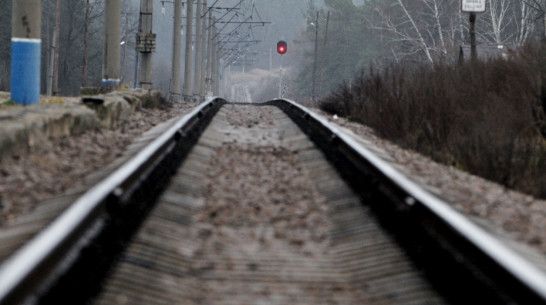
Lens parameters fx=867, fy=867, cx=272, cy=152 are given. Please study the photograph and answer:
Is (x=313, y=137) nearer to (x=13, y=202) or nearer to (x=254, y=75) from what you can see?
(x=13, y=202)

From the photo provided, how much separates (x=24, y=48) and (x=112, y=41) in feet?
31.7

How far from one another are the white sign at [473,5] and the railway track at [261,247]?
13565 millimetres

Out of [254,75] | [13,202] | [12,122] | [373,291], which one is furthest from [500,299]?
[254,75]

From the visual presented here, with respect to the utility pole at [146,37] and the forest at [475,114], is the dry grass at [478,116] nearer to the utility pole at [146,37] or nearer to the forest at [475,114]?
the forest at [475,114]

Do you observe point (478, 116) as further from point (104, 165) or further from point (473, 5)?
point (473, 5)

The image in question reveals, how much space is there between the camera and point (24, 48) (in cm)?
1168

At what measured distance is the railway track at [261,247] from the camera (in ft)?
12.6

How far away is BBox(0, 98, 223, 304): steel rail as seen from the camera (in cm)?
324

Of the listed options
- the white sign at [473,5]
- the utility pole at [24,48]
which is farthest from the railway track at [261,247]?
the white sign at [473,5]

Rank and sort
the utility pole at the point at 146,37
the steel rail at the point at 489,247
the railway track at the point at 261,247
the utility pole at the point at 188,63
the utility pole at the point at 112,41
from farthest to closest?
1. the utility pole at the point at 188,63
2. the utility pole at the point at 146,37
3. the utility pole at the point at 112,41
4. the railway track at the point at 261,247
5. the steel rail at the point at 489,247

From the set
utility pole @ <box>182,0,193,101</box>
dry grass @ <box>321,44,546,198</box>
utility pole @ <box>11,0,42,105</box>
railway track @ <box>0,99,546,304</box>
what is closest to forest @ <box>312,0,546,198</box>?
dry grass @ <box>321,44,546,198</box>

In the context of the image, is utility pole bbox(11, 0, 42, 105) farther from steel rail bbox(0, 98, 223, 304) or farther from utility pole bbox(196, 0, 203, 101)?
utility pole bbox(196, 0, 203, 101)

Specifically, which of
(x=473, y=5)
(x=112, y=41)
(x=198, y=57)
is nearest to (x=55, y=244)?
(x=473, y=5)

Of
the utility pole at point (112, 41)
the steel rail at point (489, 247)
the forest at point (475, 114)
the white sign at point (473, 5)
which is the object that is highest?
the white sign at point (473, 5)
